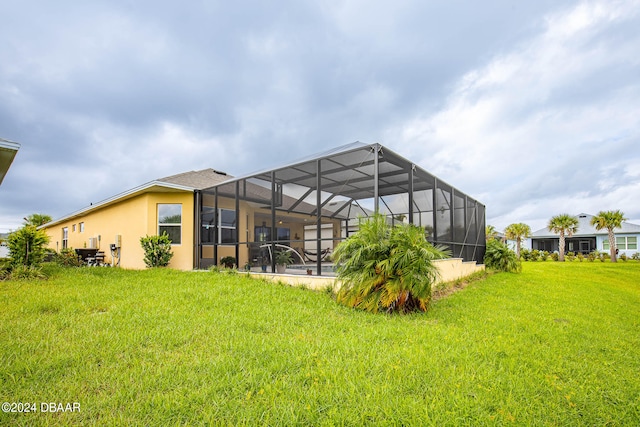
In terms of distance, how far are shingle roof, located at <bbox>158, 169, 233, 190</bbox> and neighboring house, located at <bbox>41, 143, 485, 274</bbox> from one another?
40mm

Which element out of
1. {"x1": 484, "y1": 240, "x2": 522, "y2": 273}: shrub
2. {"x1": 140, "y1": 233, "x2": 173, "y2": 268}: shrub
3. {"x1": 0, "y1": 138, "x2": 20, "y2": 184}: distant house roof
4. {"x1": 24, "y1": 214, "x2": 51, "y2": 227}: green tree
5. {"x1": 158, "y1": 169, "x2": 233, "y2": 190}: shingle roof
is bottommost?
{"x1": 484, "y1": 240, "x2": 522, "y2": 273}: shrub

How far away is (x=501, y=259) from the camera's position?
47.0 feet

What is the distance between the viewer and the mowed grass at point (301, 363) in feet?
7.47

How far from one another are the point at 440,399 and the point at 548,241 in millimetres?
41482

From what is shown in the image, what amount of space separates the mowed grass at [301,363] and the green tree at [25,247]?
12.0 feet

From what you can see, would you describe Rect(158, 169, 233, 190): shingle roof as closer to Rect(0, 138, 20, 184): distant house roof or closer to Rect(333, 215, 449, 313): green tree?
Rect(0, 138, 20, 184): distant house roof

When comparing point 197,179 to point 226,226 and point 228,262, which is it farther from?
point 228,262

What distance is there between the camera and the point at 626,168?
111 feet

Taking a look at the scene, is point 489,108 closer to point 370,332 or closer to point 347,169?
point 347,169

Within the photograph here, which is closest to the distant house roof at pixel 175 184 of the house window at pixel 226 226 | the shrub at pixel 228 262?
the house window at pixel 226 226

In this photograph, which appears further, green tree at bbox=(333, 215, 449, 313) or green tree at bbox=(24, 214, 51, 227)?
green tree at bbox=(24, 214, 51, 227)

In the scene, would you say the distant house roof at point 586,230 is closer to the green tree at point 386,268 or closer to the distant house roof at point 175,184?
the green tree at point 386,268

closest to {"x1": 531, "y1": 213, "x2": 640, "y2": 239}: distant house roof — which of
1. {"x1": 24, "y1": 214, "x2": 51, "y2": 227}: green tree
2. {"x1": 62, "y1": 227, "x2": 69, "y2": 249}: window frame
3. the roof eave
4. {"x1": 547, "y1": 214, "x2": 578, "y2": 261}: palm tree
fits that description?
{"x1": 547, "y1": 214, "x2": 578, "y2": 261}: palm tree

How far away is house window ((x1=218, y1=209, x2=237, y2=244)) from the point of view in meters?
10.6
